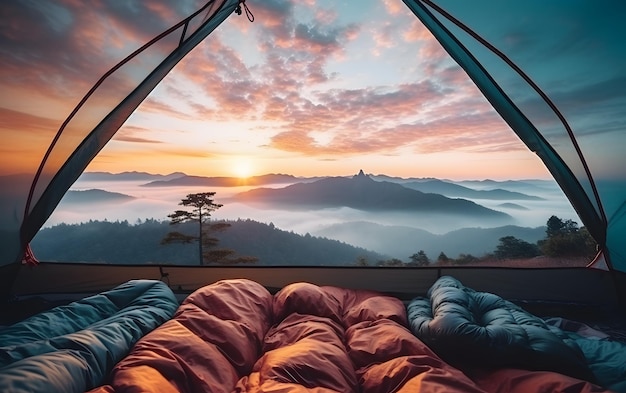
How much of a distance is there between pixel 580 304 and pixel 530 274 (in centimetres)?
28

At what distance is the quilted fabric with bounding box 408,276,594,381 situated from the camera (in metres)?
1.15

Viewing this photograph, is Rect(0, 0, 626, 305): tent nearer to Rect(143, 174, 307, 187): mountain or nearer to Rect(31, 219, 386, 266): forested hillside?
Rect(143, 174, 307, 187): mountain

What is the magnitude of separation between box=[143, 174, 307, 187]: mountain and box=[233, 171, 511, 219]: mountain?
434 mm

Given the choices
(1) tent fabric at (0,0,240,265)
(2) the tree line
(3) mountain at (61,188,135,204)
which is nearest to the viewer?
(1) tent fabric at (0,0,240,265)

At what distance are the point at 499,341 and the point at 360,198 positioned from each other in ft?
24.8

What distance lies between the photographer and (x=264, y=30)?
3.17 m

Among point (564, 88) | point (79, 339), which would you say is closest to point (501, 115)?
point (564, 88)

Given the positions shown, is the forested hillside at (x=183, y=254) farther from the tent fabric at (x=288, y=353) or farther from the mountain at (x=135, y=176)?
the tent fabric at (x=288, y=353)

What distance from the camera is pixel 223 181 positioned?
6043 millimetres

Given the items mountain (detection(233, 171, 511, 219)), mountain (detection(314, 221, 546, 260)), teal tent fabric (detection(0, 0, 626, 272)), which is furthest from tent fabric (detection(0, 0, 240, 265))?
mountain (detection(314, 221, 546, 260))

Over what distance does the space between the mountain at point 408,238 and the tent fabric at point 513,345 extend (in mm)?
6168

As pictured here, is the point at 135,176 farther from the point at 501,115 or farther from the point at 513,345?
the point at 513,345

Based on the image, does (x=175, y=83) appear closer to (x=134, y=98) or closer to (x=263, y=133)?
(x=263, y=133)

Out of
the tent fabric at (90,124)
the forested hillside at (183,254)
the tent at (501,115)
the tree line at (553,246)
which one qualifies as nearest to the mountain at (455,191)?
the tree line at (553,246)
